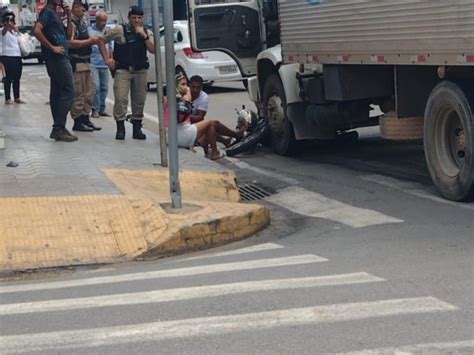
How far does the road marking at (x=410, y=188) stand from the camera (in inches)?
337

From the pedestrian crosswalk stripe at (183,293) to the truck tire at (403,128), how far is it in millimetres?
4153

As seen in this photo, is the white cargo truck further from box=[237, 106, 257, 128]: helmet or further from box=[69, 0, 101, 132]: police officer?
box=[69, 0, 101, 132]: police officer

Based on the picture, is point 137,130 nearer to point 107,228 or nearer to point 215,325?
point 107,228

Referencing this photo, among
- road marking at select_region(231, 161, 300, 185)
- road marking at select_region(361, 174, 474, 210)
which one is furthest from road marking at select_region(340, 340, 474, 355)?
road marking at select_region(231, 161, 300, 185)

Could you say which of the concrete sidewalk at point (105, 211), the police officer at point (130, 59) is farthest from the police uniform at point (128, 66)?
the concrete sidewalk at point (105, 211)

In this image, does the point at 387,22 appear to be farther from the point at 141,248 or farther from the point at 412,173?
the point at 141,248

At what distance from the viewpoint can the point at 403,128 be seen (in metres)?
9.95

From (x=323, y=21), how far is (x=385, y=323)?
21.9 ft

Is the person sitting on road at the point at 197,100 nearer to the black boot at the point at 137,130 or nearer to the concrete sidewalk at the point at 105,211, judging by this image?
the black boot at the point at 137,130

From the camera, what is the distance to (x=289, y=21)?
12.3m

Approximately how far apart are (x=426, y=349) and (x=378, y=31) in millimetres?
5557

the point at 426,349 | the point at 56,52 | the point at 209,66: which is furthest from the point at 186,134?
the point at 209,66

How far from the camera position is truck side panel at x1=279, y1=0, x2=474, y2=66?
798 cm

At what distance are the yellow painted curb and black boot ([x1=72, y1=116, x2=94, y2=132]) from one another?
194 inches
